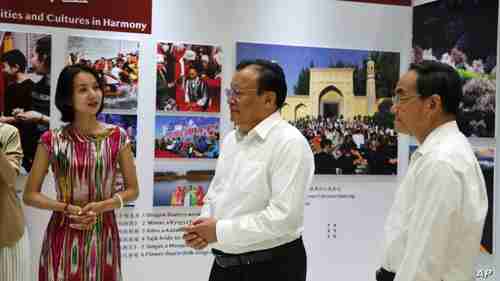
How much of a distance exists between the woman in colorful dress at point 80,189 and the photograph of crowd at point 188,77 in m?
1.15

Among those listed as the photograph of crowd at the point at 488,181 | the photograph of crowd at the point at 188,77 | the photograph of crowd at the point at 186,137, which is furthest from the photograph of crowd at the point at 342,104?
the photograph of crowd at the point at 488,181

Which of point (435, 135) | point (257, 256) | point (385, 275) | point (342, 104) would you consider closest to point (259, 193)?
point (257, 256)

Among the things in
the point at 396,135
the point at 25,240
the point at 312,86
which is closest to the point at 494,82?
the point at 396,135

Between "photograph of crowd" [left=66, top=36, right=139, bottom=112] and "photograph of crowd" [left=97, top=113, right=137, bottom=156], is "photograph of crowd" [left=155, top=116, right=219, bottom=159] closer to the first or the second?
"photograph of crowd" [left=97, top=113, right=137, bottom=156]

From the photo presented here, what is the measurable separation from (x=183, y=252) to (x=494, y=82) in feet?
8.53

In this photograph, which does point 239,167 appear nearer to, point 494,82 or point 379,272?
point 379,272

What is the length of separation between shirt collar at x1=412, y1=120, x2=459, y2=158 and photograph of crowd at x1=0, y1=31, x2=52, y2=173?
9.01 feet

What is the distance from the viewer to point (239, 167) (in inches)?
109

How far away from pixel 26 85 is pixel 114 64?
62 cm

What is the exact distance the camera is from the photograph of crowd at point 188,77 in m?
4.49

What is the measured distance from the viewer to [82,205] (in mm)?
3246

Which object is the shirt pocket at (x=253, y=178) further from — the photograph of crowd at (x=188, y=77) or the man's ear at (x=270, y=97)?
the photograph of crowd at (x=188, y=77)

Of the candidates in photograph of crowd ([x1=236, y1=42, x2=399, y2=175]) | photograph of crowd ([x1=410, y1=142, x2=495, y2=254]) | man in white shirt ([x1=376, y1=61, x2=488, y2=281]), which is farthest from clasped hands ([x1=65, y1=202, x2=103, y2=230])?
photograph of crowd ([x1=410, y1=142, x2=495, y2=254])

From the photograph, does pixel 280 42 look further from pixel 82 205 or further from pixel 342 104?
pixel 82 205
